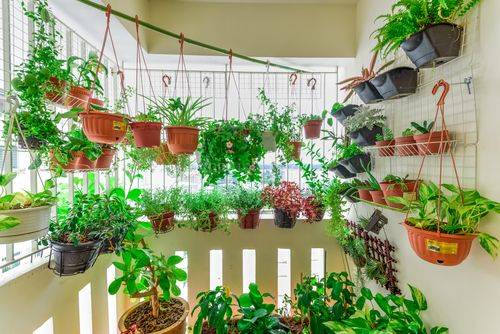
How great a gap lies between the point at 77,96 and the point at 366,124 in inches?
71.8

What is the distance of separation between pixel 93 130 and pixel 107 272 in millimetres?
1673

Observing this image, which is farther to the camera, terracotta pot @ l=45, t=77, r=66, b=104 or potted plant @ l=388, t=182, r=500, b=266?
terracotta pot @ l=45, t=77, r=66, b=104

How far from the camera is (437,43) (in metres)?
1.05

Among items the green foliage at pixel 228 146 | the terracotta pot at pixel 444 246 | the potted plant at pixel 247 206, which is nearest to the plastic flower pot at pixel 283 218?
the potted plant at pixel 247 206

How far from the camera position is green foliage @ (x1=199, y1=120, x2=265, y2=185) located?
65.9 inches

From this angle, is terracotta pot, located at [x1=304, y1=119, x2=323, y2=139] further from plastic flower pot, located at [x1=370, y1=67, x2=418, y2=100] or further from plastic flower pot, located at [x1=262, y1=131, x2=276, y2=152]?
plastic flower pot, located at [x1=370, y1=67, x2=418, y2=100]

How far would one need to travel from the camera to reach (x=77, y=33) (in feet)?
6.35

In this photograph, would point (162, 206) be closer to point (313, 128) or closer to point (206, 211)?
point (206, 211)

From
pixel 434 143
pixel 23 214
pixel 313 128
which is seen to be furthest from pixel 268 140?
pixel 23 214

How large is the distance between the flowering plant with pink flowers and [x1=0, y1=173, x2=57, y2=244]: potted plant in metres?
1.55

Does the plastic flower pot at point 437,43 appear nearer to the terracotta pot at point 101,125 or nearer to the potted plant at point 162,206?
the terracotta pot at point 101,125

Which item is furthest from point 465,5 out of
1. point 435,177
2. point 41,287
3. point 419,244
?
point 41,287

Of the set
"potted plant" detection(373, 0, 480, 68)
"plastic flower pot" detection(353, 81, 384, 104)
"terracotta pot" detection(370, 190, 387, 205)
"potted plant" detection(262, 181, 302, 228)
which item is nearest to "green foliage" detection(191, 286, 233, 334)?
"potted plant" detection(262, 181, 302, 228)

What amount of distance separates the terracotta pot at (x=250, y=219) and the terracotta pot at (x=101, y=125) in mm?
1295
